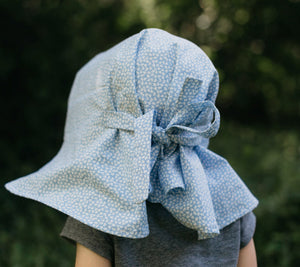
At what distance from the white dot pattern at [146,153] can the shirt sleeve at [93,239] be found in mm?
98

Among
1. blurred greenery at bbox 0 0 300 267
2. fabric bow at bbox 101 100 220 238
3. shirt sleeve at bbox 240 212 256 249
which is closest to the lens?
fabric bow at bbox 101 100 220 238

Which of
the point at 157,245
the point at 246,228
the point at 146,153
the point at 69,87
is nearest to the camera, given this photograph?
the point at 146,153

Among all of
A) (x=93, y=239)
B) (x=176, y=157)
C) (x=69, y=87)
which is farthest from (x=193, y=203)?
(x=69, y=87)

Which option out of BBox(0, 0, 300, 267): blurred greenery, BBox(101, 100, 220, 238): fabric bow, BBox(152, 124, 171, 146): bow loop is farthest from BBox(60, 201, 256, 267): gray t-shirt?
BBox(0, 0, 300, 267): blurred greenery

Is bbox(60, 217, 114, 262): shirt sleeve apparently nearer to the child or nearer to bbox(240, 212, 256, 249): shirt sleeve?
the child

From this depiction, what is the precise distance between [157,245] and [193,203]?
0.23 meters

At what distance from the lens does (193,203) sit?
1338mm

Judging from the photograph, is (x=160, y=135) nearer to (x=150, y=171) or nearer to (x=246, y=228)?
(x=150, y=171)

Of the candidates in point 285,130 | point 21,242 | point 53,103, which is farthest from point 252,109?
point 21,242

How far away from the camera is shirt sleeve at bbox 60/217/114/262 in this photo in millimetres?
1374

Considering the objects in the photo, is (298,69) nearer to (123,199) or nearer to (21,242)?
(21,242)

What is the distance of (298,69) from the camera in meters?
8.46

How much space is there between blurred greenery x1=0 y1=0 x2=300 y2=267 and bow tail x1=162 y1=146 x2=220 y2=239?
2298 mm

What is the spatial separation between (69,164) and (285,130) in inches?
310
